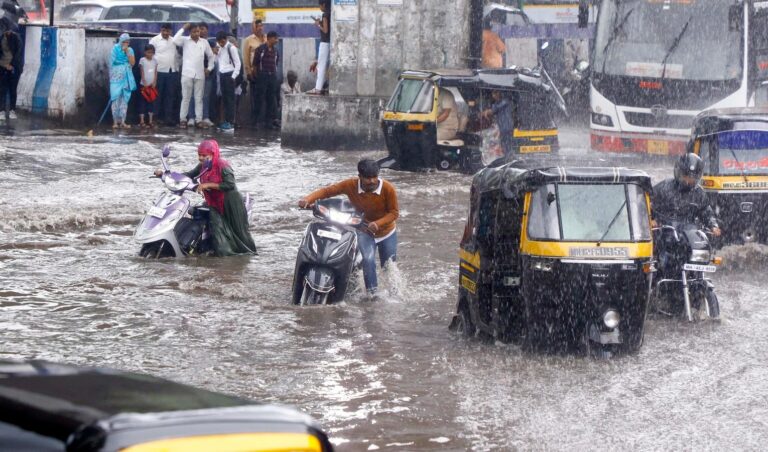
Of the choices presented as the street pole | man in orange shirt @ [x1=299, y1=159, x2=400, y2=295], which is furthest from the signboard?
man in orange shirt @ [x1=299, y1=159, x2=400, y2=295]

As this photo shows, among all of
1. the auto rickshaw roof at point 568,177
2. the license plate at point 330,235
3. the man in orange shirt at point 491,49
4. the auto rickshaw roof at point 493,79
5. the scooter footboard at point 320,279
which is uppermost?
the man in orange shirt at point 491,49

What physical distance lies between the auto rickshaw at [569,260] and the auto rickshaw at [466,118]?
30.3 ft

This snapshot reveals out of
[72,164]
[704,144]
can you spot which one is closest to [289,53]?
[72,164]

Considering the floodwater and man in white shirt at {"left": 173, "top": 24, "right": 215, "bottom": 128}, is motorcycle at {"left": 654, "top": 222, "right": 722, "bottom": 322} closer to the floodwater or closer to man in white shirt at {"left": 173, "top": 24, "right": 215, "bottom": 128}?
the floodwater

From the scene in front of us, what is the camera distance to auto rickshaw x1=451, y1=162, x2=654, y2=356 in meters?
8.58

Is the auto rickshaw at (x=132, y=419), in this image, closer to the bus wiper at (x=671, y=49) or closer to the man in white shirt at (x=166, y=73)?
the bus wiper at (x=671, y=49)

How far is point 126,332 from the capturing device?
9.55 metres

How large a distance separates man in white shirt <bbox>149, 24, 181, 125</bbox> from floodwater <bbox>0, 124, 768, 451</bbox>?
30.2 feet

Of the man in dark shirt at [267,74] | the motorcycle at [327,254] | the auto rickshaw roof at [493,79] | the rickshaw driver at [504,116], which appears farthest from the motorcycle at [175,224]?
the man in dark shirt at [267,74]

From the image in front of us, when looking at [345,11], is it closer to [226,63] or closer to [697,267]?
[226,63]

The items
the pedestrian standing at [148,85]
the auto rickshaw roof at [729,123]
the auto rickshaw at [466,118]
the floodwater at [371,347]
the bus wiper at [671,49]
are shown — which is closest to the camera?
the floodwater at [371,347]

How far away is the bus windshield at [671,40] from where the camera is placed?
1983 cm

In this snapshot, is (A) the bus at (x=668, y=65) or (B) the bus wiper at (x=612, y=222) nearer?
(B) the bus wiper at (x=612, y=222)

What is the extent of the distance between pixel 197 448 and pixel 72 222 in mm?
11602
